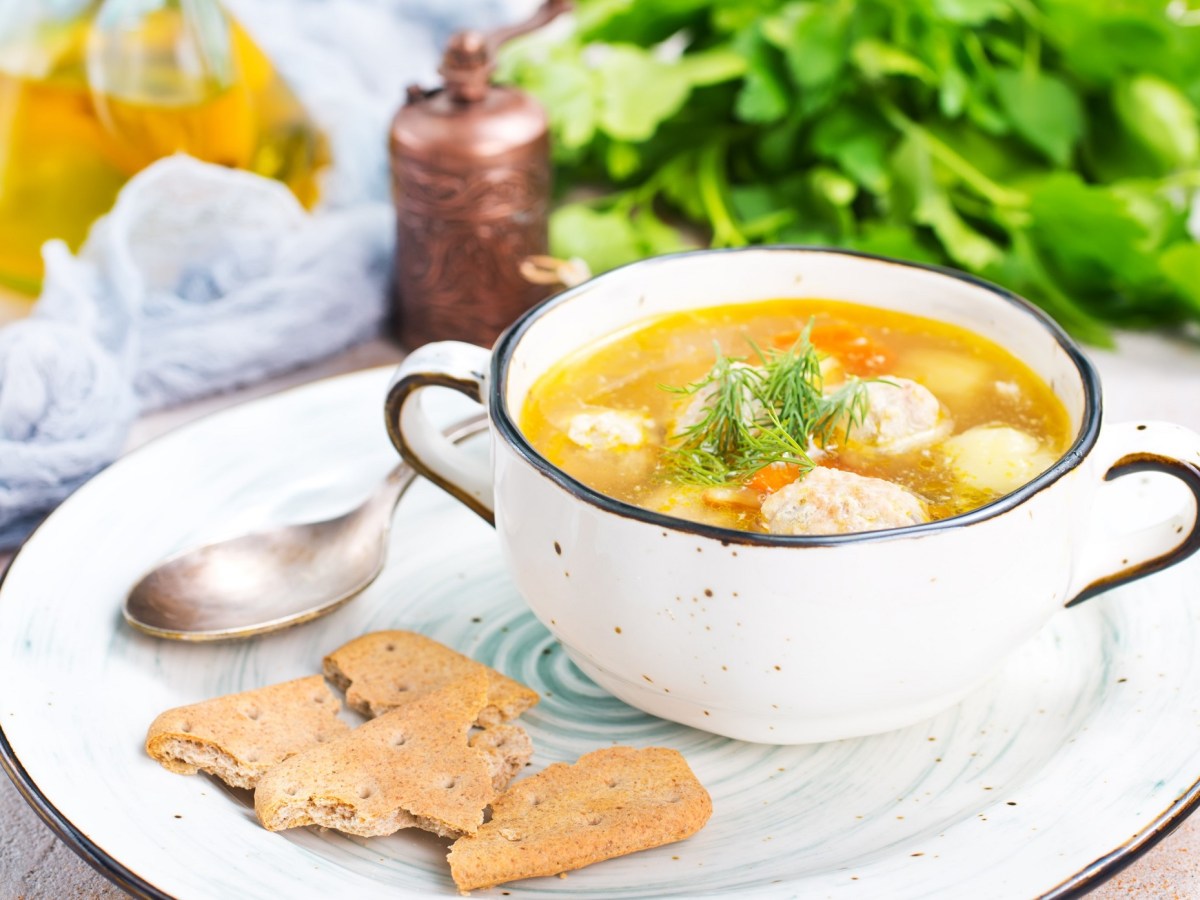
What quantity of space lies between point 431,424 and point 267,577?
1.21 ft

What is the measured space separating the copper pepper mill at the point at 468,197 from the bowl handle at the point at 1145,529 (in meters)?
1.64

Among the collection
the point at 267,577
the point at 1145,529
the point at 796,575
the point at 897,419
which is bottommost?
the point at 267,577

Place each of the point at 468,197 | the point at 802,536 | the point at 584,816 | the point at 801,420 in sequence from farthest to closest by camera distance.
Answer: the point at 468,197 < the point at 801,420 < the point at 584,816 < the point at 802,536

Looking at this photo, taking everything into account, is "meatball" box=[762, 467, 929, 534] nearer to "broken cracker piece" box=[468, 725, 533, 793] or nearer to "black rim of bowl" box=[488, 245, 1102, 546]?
"black rim of bowl" box=[488, 245, 1102, 546]

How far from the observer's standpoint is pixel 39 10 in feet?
9.73

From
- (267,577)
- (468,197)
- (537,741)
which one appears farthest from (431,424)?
(468,197)

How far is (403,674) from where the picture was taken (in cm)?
187

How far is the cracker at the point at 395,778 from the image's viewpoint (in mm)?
1565

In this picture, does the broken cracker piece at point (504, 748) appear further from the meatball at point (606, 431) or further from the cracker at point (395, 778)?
the meatball at point (606, 431)

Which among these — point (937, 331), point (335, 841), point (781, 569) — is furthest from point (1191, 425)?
point (335, 841)

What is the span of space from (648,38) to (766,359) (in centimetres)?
187

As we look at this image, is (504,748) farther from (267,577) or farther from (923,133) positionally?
(923,133)

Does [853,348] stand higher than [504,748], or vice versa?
[853,348]

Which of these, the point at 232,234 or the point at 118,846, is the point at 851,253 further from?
the point at 232,234
